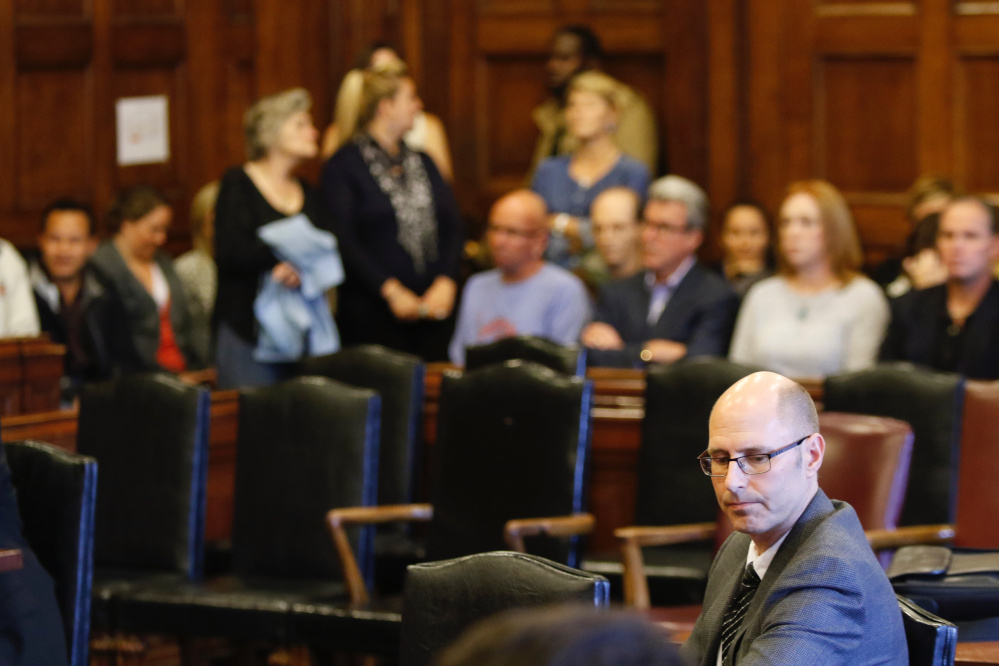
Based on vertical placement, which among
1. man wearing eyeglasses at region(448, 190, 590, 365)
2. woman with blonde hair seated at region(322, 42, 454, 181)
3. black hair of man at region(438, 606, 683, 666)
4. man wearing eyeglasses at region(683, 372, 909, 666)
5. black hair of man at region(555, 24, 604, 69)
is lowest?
man wearing eyeglasses at region(683, 372, 909, 666)

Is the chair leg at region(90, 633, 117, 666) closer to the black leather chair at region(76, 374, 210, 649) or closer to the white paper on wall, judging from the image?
the black leather chair at region(76, 374, 210, 649)

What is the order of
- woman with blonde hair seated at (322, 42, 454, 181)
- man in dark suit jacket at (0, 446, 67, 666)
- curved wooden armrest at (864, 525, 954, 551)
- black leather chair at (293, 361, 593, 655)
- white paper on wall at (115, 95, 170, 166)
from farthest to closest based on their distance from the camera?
white paper on wall at (115, 95, 170, 166), woman with blonde hair seated at (322, 42, 454, 181), black leather chair at (293, 361, 593, 655), curved wooden armrest at (864, 525, 954, 551), man in dark suit jacket at (0, 446, 67, 666)

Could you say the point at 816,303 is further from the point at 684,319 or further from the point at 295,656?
the point at 295,656

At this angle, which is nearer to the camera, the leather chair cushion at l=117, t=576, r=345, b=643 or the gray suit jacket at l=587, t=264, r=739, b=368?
the leather chair cushion at l=117, t=576, r=345, b=643

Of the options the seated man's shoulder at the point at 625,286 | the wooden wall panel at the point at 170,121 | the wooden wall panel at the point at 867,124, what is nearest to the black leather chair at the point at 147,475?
the seated man's shoulder at the point at 625,286

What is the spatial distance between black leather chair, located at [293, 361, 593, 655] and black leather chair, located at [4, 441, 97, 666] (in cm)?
77

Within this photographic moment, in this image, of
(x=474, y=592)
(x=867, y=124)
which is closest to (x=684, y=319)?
(x=867, y=124)

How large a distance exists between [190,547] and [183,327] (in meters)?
1.99

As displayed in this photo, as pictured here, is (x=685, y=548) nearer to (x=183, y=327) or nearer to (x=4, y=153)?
(x=183, y=327)

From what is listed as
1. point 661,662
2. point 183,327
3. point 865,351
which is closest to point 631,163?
point 865,351

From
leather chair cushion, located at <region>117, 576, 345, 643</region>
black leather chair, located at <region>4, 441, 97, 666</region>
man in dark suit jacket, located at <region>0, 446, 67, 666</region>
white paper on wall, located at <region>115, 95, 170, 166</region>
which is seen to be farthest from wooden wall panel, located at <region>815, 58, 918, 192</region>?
man in dark suit jacket, located at <region>0, 446, 67, 666</region>

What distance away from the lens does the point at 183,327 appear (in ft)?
17.8

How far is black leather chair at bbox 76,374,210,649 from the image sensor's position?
3529 mm

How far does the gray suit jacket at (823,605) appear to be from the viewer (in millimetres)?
1775
